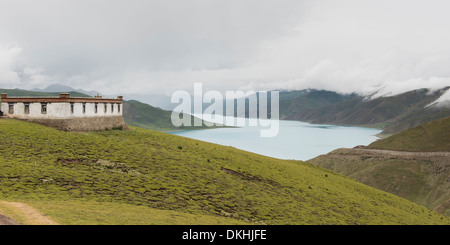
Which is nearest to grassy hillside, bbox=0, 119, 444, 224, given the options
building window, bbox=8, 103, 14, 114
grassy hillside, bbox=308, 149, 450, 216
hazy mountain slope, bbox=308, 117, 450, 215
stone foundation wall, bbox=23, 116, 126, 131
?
stone foundation wall, bbox=23, 116, 126, 131

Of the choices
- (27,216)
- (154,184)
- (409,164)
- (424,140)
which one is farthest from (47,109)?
(424,140)

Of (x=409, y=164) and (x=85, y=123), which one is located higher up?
(x=85, y=123)

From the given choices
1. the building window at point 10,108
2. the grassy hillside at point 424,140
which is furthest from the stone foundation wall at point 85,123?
the grassy hillside at point 424,140

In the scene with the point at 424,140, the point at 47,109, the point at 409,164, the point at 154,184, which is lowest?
the point at 409,164

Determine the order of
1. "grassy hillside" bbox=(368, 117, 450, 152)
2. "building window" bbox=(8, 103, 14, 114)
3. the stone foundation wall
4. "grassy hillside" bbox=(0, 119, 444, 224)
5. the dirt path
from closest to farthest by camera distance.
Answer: the dirt path, "grassy hillside" bbox=(0, 119, 444, 224), the stone foundation wall, "building window" bbox=(8, 103, 14, 114), "grassy hillside" bbox=(368, 117, 450, 152)

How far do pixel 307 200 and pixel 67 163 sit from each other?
98.9 ft

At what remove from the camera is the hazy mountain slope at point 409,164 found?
4749 inches

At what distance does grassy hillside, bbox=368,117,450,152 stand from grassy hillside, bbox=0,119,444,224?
148 m

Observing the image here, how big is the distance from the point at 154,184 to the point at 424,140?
200098mm

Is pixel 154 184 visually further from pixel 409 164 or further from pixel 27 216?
pixel 409 164

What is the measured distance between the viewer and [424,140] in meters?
179

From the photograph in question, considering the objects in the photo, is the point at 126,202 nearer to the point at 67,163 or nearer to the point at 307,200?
the point at 67,163

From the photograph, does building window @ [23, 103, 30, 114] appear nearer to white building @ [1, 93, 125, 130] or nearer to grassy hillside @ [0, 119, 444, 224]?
white building @ [1, 93, 125, 130]

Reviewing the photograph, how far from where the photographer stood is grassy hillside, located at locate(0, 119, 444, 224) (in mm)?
23984
